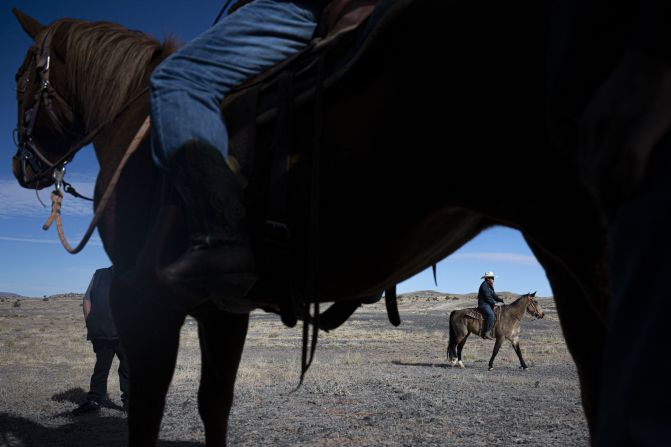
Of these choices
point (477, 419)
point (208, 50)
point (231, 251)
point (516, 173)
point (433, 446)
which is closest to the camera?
point (516, 173)

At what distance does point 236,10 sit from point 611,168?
2031mm

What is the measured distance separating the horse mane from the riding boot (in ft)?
3.95

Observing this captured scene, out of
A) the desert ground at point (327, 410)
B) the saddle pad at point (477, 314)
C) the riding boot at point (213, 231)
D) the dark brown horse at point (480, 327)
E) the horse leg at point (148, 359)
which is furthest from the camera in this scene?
the saddle pad at point (477, 314)

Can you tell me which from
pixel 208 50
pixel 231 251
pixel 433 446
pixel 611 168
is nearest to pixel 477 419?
pixel 433 446

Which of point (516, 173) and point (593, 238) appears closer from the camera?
point (593, 238)

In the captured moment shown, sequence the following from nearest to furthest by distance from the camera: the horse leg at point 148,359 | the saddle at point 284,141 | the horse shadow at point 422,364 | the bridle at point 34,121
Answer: the saddle at point 284,141
the horse leg at point 148,359
the bridle at point 34,121
the horse shadow at point 422,364

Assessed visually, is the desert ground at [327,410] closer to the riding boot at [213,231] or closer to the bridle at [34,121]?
the riding boot at [213,231]

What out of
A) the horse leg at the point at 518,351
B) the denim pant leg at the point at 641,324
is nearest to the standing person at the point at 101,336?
the denim pant leg at the point at 641,324

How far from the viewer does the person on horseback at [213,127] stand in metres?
2.12

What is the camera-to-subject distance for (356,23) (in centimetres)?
212

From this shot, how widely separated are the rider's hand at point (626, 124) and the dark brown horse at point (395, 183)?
1.99ft

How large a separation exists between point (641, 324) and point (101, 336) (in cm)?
798

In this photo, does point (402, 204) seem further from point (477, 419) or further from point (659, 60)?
point (477, 419)

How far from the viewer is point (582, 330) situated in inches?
73.1
